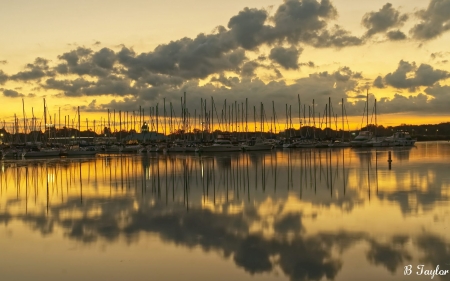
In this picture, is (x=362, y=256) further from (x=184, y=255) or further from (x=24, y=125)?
(x=24, y=125)

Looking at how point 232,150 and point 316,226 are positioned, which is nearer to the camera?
point 316,226

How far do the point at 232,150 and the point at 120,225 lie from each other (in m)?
69.7

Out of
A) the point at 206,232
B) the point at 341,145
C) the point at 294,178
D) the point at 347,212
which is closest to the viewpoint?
the point at 206,232

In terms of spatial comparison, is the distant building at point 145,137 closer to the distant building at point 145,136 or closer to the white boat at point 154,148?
the distant building at point 145,136

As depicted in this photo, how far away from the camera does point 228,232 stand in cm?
1464

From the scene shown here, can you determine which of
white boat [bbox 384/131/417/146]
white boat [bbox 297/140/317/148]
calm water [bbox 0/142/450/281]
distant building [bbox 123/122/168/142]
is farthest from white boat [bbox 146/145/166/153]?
calm water [bbox 0/142/450/281]

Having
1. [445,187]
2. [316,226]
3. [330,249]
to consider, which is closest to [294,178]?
[445,187]

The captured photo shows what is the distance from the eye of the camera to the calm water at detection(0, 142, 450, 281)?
10984mm

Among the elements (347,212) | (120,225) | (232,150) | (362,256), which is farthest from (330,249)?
(232,150)

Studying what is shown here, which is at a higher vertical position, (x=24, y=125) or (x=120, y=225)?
(x=24, y=125)

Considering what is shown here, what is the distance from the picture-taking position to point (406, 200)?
1995 cm

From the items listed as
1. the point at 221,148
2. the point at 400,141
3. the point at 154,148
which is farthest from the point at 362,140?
the point at 154,148

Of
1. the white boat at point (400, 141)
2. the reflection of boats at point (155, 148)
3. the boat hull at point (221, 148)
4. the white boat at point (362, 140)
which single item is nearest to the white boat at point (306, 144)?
the white boat at point (362, 140)

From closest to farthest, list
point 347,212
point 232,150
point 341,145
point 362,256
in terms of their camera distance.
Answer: point 362,256 → point 347,212 → point 232,150 → point 341,145
